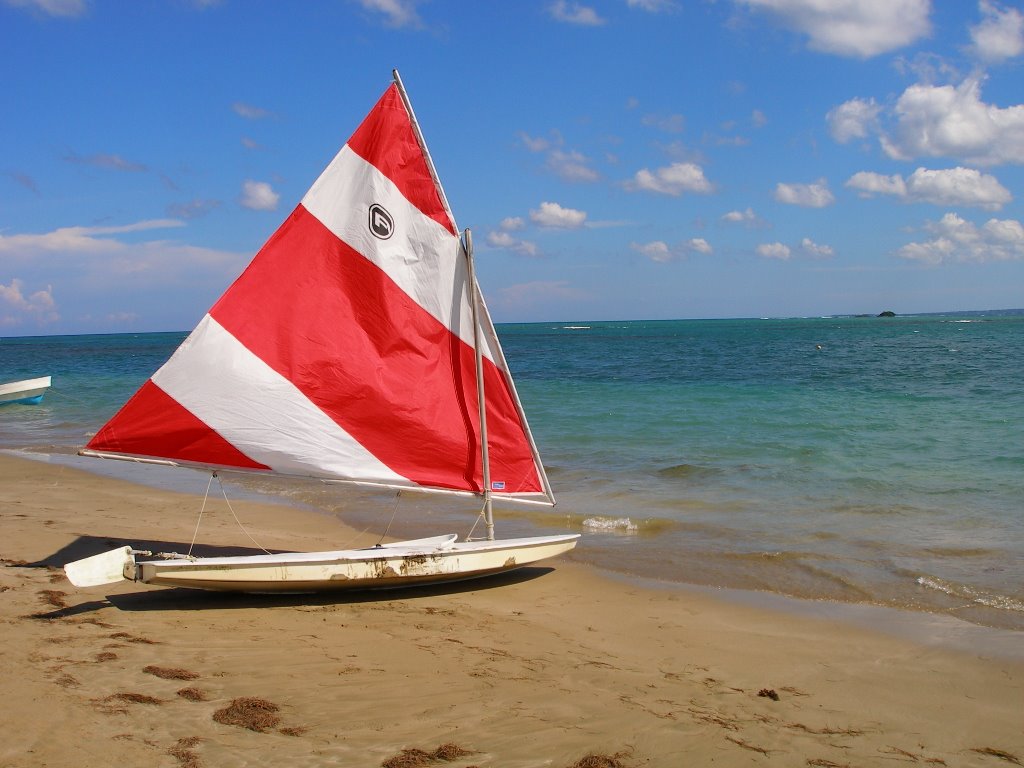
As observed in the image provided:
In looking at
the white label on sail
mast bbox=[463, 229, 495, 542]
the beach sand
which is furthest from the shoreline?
the white label on sail

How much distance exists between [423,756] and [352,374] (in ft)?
11.5

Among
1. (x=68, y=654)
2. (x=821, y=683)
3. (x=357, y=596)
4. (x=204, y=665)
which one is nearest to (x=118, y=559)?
(x=68, y=654)

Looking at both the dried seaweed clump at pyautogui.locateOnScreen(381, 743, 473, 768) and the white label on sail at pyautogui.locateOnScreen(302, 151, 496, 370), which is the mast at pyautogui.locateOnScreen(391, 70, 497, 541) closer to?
the white label on sail at pyautogui.locateOnScreen(302, 151, 496, 370)

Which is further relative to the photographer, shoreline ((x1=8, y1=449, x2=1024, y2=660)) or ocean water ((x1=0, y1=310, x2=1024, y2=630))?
ocean water ((x1=0, y1=310, x2=1024, y2=630))

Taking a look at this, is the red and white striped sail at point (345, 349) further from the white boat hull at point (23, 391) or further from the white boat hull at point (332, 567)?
the white boat hull at point (23, 391)

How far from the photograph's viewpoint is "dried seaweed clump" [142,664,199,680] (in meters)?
5.03

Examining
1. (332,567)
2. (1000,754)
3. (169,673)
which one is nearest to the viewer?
(1000,754)

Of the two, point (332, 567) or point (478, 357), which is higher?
point (478, 357)

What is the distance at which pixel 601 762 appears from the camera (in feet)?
13.8

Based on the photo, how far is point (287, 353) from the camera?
269 inches

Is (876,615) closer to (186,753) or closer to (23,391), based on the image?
(186,753)

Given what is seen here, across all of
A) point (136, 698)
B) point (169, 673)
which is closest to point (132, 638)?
point (169, 673)

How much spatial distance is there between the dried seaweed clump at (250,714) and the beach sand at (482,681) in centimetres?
1

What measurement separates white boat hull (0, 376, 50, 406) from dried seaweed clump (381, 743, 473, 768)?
26415mm
